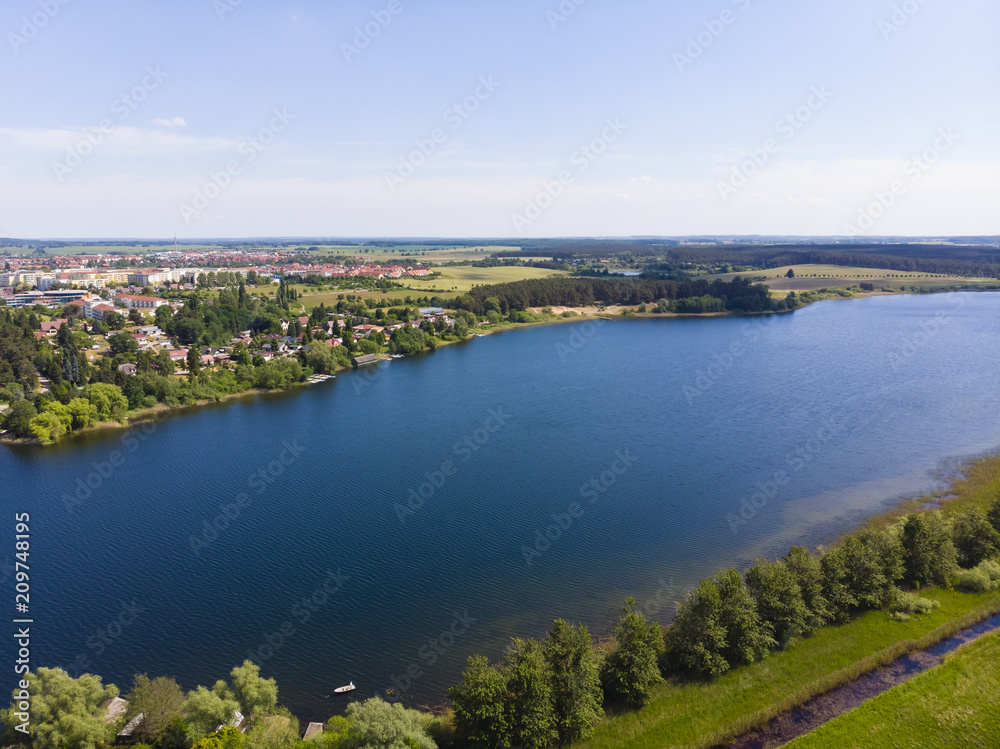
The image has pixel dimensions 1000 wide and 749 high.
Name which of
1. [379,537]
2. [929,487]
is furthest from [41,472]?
[929,487]

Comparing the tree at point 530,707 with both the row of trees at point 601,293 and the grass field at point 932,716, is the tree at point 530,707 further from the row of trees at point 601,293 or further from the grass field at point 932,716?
the row of trees at point 601,293

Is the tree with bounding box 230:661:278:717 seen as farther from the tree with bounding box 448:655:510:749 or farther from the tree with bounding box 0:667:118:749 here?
the tree with bounding box 448:655:510:749

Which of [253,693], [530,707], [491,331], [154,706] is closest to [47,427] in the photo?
[154,706]

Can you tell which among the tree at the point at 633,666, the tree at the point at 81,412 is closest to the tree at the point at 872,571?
the tree at the point at 633,666

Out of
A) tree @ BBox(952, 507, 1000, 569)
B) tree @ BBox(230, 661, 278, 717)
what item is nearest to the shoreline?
tree @ BBox(230, 661, 278, 717)

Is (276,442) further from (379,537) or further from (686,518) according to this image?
(686,518)

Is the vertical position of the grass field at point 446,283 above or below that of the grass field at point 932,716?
above
